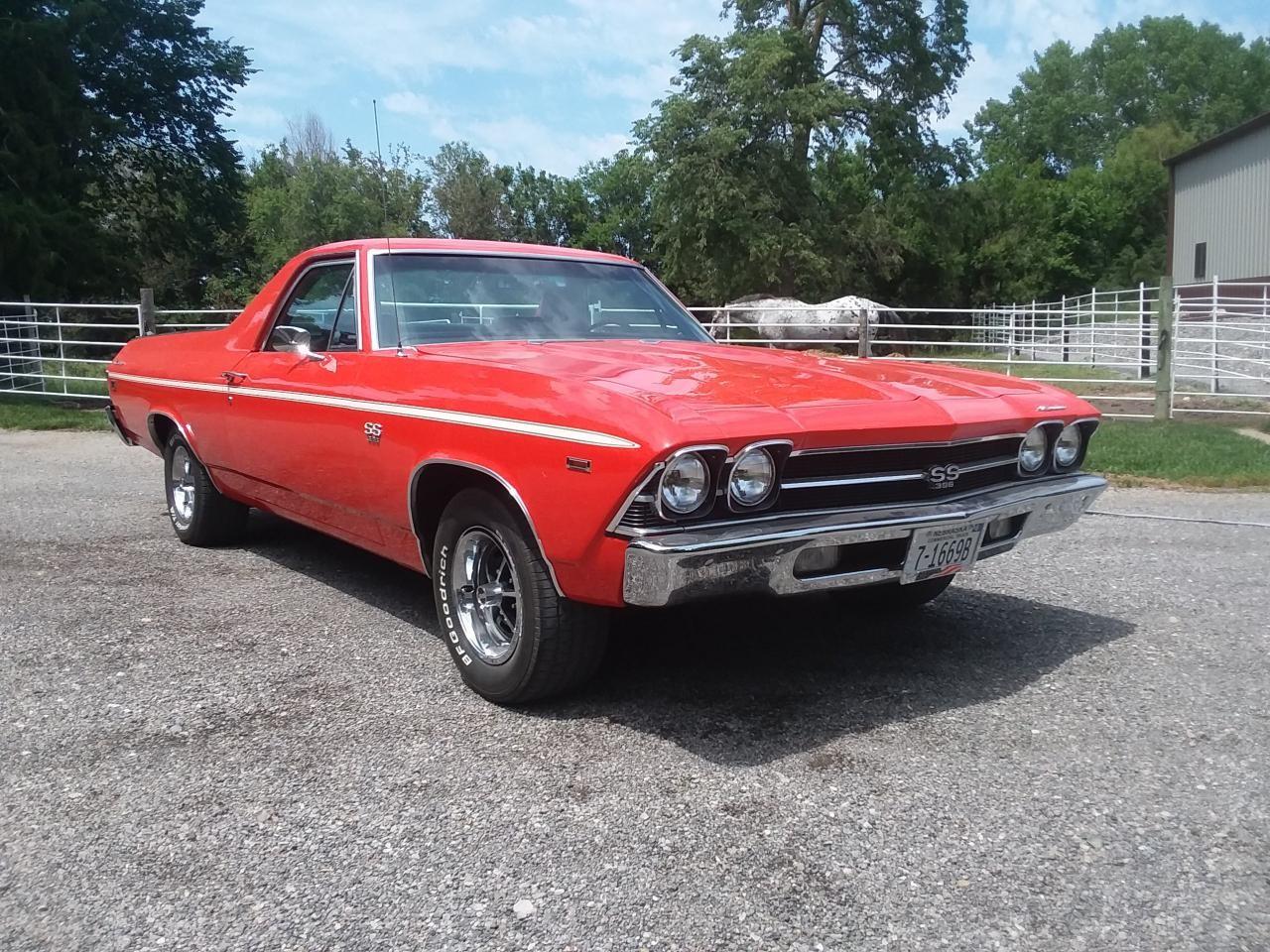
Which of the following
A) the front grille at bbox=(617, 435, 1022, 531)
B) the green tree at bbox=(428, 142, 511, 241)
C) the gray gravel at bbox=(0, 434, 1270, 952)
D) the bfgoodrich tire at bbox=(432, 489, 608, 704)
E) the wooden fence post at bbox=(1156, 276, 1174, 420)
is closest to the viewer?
the gray gravel at bbox=(0, 434, 1270, 952)

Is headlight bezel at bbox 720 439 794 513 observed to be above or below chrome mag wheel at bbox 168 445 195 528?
above

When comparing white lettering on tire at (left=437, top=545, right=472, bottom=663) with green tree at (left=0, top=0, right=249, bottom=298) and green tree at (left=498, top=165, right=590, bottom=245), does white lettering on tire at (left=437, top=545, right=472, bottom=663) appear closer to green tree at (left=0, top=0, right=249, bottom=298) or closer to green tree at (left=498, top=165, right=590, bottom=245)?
green tree at (left=0, top=0, right=249, bottom=298)

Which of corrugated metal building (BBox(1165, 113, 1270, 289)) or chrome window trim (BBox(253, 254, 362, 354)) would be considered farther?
corrugated metal building (BBox(1165, 113, 1270, 289))

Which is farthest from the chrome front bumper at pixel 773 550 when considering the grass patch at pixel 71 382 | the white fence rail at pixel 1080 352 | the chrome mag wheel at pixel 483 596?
the grass patch at pixel 71 382

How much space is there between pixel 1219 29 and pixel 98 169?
230ft

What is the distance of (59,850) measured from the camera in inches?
111

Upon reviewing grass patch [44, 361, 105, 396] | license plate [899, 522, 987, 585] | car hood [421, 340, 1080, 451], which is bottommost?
license plate [899, 522, 987, 585]

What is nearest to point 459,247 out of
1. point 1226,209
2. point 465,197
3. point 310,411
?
point 310,411

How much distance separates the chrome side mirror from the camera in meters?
4.73

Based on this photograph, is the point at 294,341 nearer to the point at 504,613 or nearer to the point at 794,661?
the point at 504,613

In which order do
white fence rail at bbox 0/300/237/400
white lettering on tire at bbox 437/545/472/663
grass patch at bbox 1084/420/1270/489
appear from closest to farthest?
white lettering on tire at bbox 437/545/472/663
grass patch at bbox 1084/420/1270/489
white fence rail at bbox 0/300/237/400

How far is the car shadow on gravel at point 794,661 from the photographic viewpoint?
12.0ft

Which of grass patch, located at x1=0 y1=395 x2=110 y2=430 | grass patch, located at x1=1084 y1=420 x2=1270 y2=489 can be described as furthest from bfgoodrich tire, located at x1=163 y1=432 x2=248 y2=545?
grass patch, located at x1=0 y1=395 x2=110 y2=430

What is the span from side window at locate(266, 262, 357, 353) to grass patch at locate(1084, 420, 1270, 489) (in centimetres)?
661
